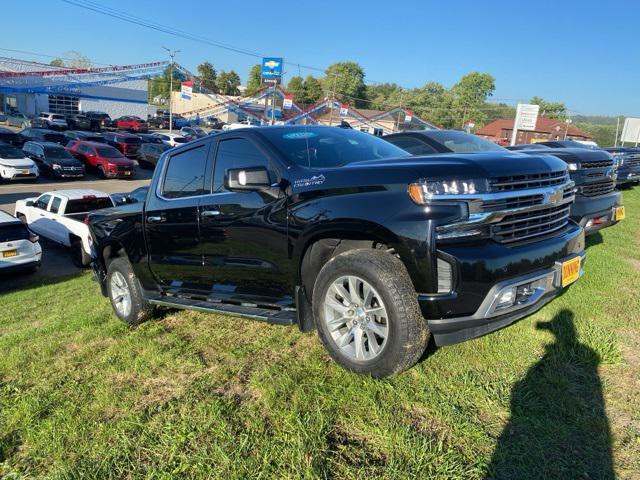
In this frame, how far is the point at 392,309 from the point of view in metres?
3.03

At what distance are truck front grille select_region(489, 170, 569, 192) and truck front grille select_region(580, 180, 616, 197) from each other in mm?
3255

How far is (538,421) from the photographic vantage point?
279 cm

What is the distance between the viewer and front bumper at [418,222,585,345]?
2908 millimetres

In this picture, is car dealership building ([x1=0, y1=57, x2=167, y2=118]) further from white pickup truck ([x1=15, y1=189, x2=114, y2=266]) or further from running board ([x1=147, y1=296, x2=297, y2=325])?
running board ([x1=147, y1=296, x2=297, y2=325])

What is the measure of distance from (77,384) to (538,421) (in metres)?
3.14

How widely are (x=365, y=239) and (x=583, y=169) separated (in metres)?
4.89

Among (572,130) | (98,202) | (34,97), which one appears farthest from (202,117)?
(98,202)

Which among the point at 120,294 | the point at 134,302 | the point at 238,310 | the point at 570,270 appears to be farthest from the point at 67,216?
the point at 570,270

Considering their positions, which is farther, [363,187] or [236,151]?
[236,151]

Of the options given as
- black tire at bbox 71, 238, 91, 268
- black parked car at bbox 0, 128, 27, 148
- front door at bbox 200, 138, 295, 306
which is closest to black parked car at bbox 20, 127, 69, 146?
black parked car at bbox 0, 128, 27, 148

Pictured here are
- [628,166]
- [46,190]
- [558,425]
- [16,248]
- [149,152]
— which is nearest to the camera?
[558,425]

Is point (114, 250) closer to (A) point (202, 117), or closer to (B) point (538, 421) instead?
(B) point (538, 421)

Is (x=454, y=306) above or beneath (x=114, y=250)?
above

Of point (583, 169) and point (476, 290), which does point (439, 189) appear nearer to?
point (476, 290)
